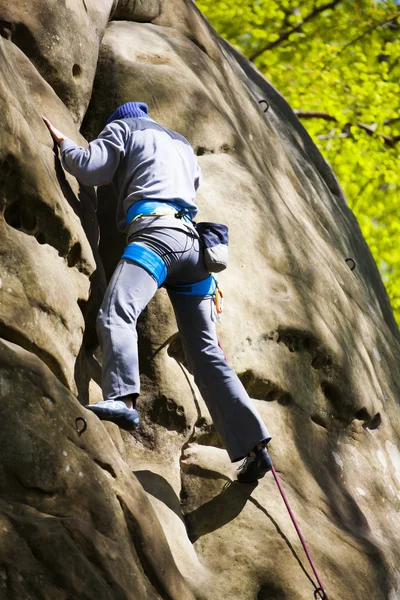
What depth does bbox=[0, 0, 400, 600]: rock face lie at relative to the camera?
375 centimetres

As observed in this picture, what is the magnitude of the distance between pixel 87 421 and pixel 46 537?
0.72 metres

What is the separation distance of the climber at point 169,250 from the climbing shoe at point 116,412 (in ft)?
1.67

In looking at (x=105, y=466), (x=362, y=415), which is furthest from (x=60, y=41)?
(x=362, y=415)

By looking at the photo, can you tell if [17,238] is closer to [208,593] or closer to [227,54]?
[208,593]

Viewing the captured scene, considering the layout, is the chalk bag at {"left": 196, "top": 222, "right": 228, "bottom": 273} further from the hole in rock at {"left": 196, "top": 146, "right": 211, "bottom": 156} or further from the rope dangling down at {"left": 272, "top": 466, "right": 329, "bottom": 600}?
the hole in rock at {"left": 196, "top": 146, "right": 211, "bottom": 156}

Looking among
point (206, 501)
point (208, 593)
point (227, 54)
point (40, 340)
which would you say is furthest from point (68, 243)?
point (227, 54)

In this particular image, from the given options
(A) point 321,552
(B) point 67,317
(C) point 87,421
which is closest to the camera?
(C) point 87,421

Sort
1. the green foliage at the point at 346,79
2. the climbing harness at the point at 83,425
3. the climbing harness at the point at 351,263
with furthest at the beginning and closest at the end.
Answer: the green foliage at the point at 346,79, the climbing harness at the point at 351,263, the climbing harness at the point at 83,425

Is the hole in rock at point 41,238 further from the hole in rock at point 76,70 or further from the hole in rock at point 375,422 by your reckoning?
the hole in rock at point 375,422

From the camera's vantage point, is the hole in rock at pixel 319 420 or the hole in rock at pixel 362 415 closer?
the hole in rock at pixel 319 420

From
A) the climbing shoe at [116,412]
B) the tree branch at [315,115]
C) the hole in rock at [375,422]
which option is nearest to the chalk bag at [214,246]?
the climbing shoe at [116,412]

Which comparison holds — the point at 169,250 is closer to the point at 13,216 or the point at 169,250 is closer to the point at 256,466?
the point at 13,216

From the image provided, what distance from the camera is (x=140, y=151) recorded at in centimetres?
521

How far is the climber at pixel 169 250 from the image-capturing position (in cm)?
485
